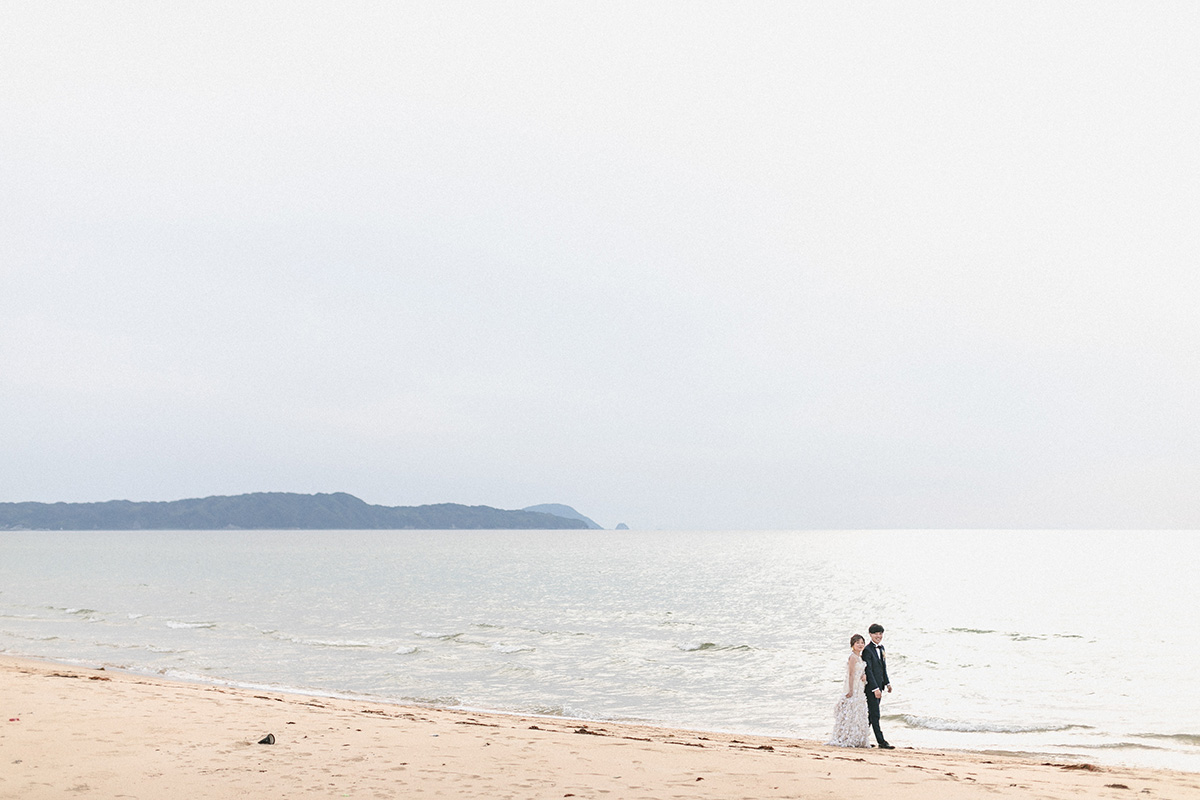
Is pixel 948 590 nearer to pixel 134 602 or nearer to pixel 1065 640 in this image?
pixel 1065 640

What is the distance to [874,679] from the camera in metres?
13.5

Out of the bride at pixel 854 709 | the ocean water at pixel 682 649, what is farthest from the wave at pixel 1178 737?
the bride at pixel 854 709

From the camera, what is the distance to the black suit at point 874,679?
13391 millimetres

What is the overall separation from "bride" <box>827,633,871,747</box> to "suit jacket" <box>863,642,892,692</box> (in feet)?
0.29

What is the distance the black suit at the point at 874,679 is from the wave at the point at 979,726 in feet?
14.8

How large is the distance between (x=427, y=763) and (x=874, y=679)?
293 inches

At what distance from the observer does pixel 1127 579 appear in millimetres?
83125

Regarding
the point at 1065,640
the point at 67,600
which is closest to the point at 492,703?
the point at 1065,640

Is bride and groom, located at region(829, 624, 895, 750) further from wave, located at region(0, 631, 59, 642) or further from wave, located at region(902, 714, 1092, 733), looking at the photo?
wave, located at region(0, 631, 59, 642)

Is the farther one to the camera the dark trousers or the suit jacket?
the dark trousers

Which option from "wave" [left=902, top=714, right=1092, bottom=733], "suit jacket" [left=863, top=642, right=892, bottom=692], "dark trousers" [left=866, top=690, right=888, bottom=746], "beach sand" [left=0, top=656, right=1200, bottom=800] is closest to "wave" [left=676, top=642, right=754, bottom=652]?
"wave" [left=902, top=714, right=1092, bottom=733]

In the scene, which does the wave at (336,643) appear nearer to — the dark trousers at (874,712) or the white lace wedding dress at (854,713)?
the white lace wedding dress at (854,713)

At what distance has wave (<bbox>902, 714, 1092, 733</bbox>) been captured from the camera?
17.2 m

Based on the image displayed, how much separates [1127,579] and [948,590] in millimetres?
29506
